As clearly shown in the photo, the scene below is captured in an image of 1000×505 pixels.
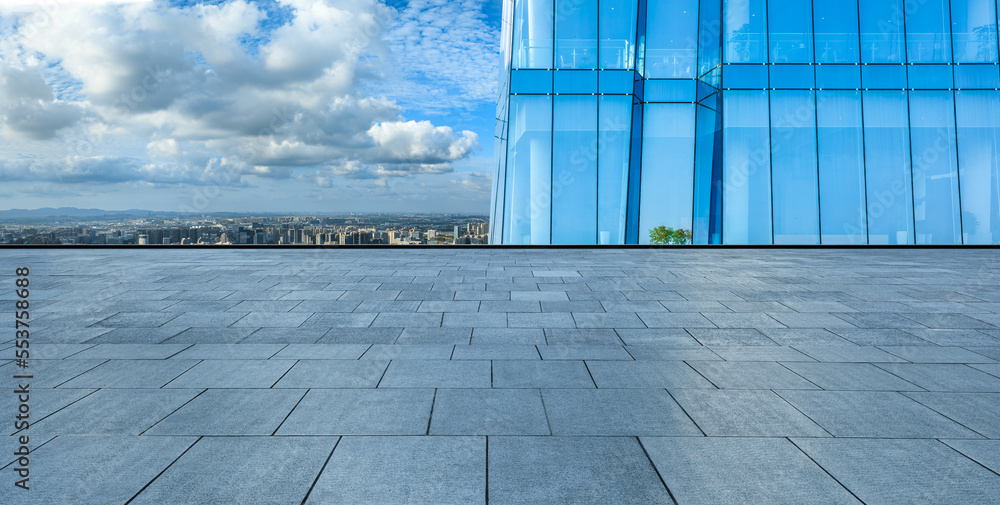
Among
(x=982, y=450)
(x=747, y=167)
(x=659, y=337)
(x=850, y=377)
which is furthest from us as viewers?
(x=747, y=167)

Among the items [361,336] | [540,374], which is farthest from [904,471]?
[361,336]

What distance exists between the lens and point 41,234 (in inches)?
712

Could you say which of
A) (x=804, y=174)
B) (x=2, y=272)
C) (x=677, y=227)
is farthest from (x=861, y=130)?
(x=2, y=272)

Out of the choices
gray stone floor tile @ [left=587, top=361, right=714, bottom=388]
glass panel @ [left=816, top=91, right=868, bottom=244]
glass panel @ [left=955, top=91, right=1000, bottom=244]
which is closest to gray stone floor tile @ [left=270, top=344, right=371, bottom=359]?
gray stone floor tile @ [left=587, top=361, right=714, bottom=388]

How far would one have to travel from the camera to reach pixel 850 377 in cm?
515

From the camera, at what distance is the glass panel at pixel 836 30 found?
21.5 meters

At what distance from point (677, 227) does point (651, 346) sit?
1714cm

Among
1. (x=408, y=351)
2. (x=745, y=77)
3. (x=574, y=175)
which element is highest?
(x=745, y=77)

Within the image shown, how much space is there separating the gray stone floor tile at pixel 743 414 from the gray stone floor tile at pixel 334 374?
288 cm

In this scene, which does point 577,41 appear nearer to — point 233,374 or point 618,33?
point 618,33

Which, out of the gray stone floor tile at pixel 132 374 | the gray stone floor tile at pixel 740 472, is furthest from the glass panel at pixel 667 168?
the gray stone floor tile at pixel 132 374

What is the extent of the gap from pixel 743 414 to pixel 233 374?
4.72m

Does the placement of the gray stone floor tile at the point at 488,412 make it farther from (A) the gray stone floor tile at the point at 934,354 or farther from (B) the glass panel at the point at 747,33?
(B) the glass panel at the point at 747,33

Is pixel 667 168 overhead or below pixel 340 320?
overhead
